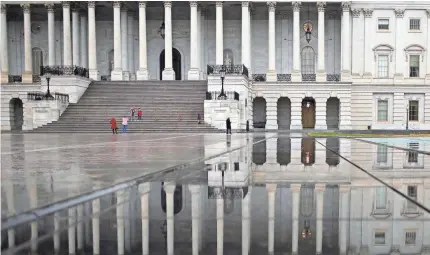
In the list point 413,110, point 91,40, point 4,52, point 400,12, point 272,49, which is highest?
point 400,12

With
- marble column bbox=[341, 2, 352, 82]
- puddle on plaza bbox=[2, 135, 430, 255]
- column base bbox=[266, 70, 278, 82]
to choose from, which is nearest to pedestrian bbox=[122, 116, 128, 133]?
column base bbox=[266, 70, 278, 82]

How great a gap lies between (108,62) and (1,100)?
12.8 m

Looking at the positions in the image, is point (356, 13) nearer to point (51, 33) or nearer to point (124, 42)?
point (124, 42)

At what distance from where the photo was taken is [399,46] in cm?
5350

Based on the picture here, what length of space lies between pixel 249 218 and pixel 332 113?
170 feet

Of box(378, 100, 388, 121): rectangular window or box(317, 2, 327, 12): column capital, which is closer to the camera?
box(317, 2, 327, 12): column capital

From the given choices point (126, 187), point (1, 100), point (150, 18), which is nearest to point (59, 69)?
point (1, 100)

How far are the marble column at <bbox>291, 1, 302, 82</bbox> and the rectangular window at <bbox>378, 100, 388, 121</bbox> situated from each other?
10.6 m

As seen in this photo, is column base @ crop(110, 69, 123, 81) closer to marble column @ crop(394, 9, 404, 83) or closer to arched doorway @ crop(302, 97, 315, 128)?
arched doorway @ crop(302, 97, 315, 128)

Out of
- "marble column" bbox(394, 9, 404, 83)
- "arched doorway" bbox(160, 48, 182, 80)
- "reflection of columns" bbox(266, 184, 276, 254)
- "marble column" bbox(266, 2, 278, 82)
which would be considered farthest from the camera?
"arched doorway" bbox(160, 48, 182, 80)

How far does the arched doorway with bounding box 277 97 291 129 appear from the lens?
2104 inches

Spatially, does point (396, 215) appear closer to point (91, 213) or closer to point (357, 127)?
point (91, 213)

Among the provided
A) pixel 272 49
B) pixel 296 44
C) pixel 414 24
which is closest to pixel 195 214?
pixel 272 49

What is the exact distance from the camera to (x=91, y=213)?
4.32 m
